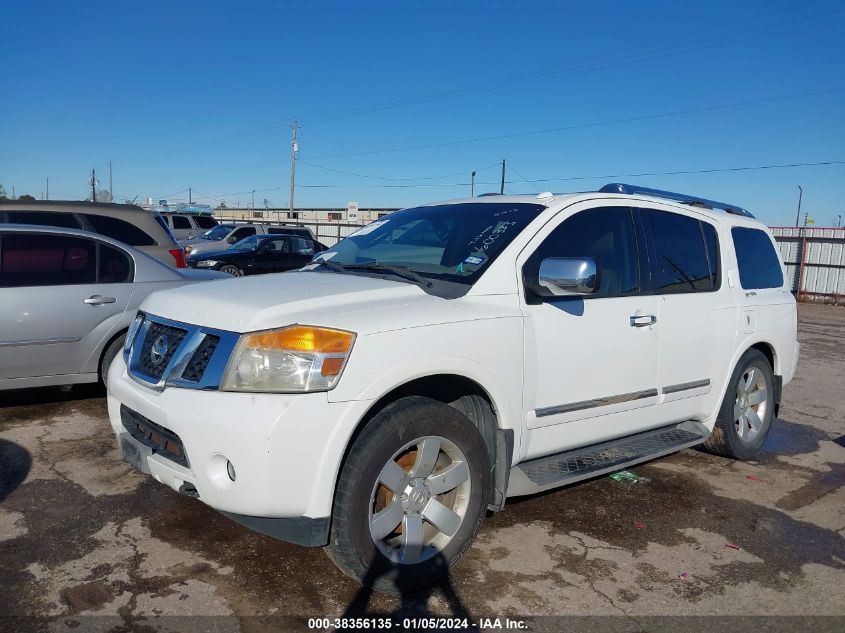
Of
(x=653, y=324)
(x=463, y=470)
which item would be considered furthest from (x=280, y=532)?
(x=653, y=324)

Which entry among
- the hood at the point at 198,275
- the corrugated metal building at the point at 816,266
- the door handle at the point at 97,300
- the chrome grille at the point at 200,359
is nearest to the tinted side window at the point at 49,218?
the hood at the point at 198,275

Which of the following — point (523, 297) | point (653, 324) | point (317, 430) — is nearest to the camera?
point (317, 430)

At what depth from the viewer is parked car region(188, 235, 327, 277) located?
17562mm

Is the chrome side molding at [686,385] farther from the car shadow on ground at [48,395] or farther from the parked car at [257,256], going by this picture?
the parked car at [257,256]

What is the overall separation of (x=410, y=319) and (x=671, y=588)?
1.79 metres

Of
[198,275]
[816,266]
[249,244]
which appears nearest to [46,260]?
[198,275]

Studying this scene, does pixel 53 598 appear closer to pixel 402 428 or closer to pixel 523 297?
pixel 402 428

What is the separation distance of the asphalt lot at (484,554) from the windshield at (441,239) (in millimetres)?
1479

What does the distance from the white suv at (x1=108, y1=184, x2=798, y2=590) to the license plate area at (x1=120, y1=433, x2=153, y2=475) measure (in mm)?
15

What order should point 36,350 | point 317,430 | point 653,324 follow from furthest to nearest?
→ point 36,350
point 653,324
point 317,430

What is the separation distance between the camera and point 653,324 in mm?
4109

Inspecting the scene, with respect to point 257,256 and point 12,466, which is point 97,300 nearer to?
point 12,466

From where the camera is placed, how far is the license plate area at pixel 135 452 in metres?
3.15

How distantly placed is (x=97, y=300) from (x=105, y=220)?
11.5 ft
